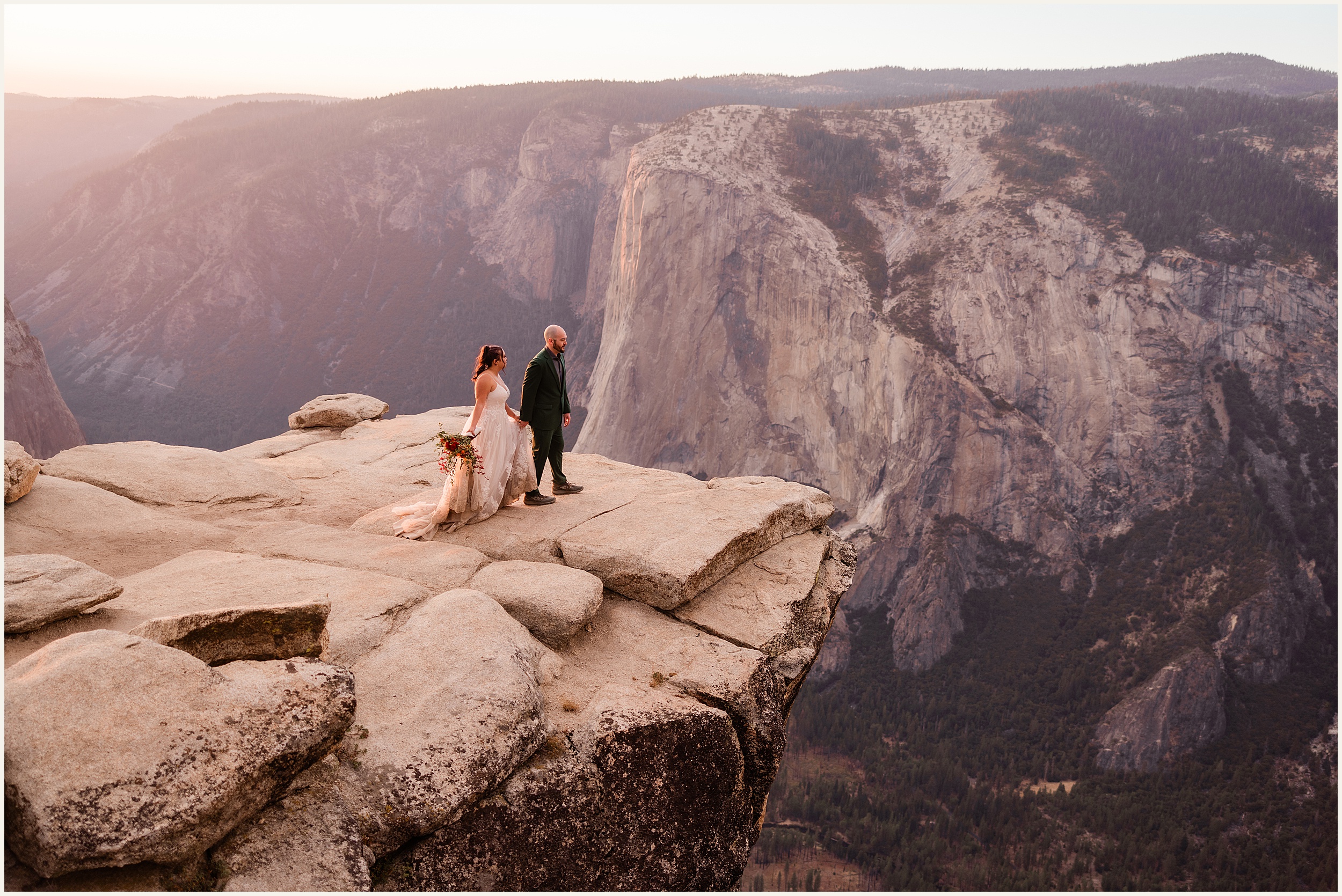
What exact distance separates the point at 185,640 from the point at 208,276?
118 metres

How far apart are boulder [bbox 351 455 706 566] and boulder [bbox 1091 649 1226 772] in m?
46.2

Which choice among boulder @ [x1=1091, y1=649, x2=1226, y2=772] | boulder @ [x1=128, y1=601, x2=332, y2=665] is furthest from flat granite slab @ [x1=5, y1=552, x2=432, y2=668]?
boulder @ [x1=1091, y1=649, x2=1226, y2=772]

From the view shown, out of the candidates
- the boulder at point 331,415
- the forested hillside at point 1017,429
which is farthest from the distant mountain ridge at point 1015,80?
the boulder at point 331,415

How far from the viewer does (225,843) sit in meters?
5.49

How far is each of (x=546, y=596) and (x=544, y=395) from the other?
391cm

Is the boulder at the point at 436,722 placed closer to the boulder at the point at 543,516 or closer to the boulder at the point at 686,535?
the boulder at the point at 686,535

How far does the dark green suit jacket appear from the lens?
11.4 meters

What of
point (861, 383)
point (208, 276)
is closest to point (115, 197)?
point (208, 276)

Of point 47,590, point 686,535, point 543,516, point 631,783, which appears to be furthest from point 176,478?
point 631,783

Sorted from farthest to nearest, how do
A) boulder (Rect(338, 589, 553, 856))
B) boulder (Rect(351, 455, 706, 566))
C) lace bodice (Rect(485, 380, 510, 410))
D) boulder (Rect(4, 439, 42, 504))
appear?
1. lace bodice (Rect(485, 380, 510, 410))
2. boulder (Rect(351, 455, 706, 566))
3. boulder (Rect(4, 439, 42, 504))
4. boulder (Rect(338, 589, 553, 856))

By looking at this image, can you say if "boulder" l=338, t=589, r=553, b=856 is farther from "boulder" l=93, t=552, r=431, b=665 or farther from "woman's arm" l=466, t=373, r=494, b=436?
"woman's arm" l=466, t=373, r=494, b=436

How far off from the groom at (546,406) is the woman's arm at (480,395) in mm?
503

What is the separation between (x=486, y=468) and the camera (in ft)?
36.7

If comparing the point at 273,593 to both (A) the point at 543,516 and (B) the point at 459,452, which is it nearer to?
(B) the point at 459,452
